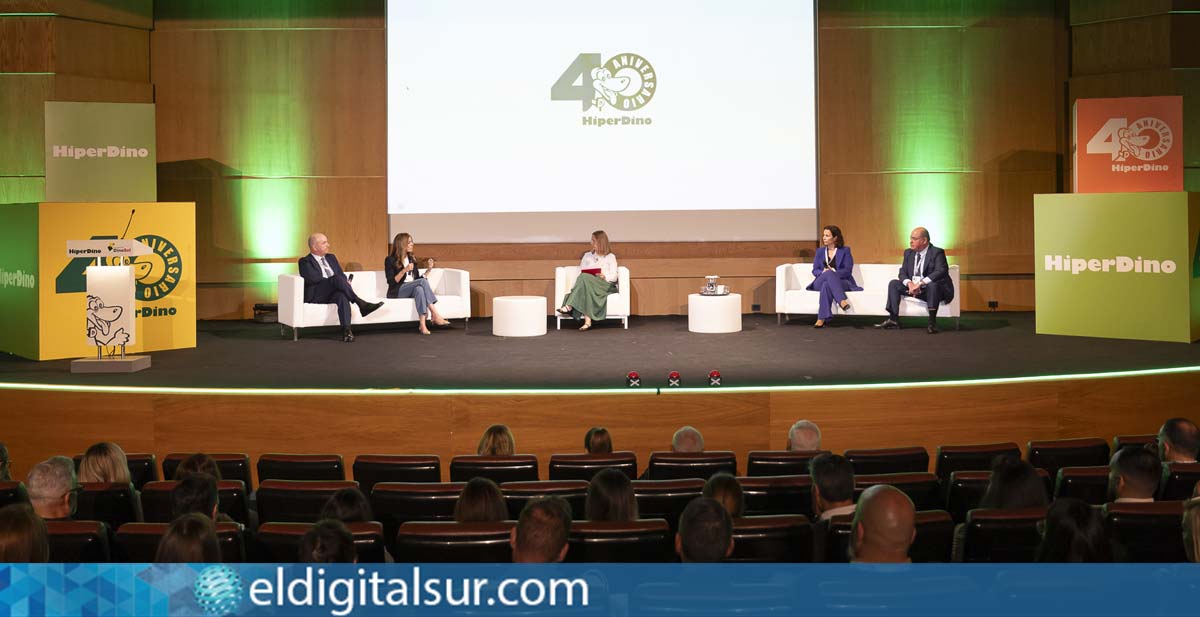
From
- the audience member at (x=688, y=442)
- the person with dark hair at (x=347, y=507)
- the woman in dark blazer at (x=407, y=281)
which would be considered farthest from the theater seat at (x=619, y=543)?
the woman in dark blazer at (x=407, y=281)

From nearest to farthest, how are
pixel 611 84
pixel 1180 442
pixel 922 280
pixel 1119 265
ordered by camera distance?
pixel 1180 442
pixel 1119 265
pixel 922 280
pixel 611 84

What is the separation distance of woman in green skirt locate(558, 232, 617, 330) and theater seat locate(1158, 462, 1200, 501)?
6.10m

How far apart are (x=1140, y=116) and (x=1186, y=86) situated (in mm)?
705

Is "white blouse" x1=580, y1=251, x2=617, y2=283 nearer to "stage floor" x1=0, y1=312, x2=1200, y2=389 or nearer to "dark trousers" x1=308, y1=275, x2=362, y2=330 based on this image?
"stage floor" x1=0, y1=312, x2=1200, y2=389

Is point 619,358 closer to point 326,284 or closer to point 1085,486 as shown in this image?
point 326,284

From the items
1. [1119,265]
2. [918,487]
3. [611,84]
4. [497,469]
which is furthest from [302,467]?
[611,84]

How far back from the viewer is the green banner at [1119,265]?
26.8ft

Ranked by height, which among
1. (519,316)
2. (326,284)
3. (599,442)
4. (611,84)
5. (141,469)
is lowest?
(141,469)

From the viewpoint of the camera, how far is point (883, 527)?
2.83 meters

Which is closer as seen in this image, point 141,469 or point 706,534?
point 706,534

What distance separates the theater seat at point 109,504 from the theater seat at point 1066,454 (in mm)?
3325

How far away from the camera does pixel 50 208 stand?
25.9 feet

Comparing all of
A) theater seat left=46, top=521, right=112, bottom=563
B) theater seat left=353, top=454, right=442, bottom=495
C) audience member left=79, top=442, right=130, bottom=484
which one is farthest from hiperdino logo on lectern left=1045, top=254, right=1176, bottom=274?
theater seat left=46, top=521, right=112, bottom=563

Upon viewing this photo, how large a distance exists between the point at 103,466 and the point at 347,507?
48.1 inches
